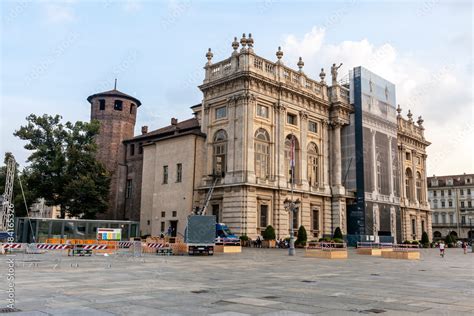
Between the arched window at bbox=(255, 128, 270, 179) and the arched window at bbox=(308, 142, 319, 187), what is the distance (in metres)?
7.19

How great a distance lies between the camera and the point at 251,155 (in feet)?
145

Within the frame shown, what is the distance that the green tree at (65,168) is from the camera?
49.7 m

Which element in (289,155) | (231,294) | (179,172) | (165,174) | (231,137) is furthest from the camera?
(165,174)

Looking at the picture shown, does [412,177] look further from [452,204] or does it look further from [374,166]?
[452,204]

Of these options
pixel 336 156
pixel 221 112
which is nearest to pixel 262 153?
pixel 221 112

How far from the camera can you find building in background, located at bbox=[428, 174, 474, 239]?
368ft

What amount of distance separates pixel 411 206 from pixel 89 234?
1889 inches

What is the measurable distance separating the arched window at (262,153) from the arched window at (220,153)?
3291 mm

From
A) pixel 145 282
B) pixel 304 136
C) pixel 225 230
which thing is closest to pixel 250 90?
pixel 304 136

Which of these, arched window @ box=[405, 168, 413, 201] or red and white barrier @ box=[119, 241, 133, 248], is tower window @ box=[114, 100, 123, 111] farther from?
arched window @ box=[405, 168, 413, 201]

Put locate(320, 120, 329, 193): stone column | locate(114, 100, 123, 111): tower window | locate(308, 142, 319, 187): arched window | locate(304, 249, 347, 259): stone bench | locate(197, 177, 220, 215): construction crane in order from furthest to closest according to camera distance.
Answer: locate(114, 100, 123, 111): tower window, locate(320, 120, 329, 193): stone column, locate(308, 142, 319, 187): arched window, locate(197, 177, 220, 215): construction crane, locate(304, 249, 347, 259): stone bench

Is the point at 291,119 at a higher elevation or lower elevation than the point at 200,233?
higher

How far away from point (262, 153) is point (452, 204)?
8740 centimetres

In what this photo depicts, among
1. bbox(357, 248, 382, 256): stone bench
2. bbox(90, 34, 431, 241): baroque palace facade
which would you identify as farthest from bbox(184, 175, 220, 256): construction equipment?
bbox(357, 248, 382, 256): stone bench
